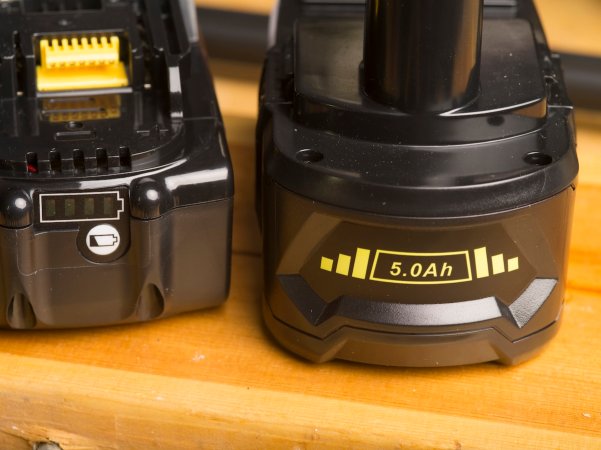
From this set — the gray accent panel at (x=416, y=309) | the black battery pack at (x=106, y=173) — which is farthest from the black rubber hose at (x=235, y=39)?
the gray accent panel at (x=416, y=309)

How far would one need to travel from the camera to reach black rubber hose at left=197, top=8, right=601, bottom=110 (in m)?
1.18

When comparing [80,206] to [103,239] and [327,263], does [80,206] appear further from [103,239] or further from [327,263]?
[327,263]

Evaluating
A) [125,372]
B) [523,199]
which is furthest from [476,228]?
[125,372]

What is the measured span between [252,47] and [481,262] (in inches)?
23.8

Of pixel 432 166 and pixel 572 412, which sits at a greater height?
pixel 432 166

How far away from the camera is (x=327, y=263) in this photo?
728 mm

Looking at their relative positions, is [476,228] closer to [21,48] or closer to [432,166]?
[432,166]

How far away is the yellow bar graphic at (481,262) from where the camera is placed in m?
0.71

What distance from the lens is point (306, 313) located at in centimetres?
75

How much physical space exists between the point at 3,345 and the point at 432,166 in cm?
33

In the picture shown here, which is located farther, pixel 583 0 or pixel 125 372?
pixel 583 0

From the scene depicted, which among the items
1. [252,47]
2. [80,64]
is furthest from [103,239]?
[252,47]

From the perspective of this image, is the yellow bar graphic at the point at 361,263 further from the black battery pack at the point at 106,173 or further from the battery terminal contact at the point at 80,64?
the battery terminal contact at the point at 80,64

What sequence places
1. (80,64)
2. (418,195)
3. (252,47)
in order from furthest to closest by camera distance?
(252,47), (80,64), (418,195)
